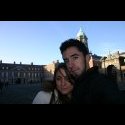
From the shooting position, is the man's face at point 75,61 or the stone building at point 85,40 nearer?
the man's face at point 75,61

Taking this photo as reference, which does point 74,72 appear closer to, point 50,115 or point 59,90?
point 59,90

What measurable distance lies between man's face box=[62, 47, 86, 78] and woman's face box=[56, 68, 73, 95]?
167 mm

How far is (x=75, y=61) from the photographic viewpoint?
157 inches

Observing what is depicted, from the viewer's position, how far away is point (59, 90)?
3.98 meters

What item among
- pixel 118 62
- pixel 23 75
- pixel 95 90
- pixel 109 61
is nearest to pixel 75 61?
pixel 95 90

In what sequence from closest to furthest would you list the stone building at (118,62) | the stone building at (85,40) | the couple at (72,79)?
1. the couple at (72,79)
2. the stone building at (85,40)
3. the stone building at (118,62)

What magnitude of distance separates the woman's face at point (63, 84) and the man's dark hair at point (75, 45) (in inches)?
17.7

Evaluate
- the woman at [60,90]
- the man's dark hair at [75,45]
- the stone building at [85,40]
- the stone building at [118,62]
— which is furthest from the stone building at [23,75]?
the stone building at [118,62]

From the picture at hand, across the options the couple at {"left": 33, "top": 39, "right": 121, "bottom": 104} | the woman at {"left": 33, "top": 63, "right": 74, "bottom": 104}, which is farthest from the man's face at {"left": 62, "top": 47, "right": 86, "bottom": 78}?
the woman at {"left": 33, "top": 63, "right": 74, "bottom": 104}

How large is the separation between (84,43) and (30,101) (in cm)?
150

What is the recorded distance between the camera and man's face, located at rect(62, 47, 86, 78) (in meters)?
3.98

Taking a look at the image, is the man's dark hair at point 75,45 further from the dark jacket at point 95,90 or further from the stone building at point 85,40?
the dark jacket at point 95,90

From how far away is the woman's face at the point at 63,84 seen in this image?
4023 millimetres
